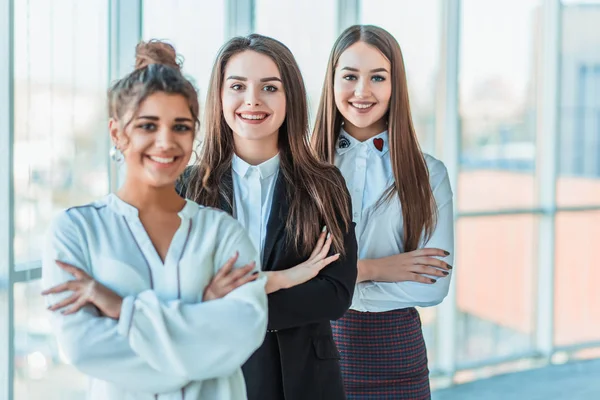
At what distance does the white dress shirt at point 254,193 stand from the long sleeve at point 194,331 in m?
0.61

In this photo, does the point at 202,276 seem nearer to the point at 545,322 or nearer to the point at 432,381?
the point at 432,381

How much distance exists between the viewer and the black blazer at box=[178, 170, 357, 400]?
185cm

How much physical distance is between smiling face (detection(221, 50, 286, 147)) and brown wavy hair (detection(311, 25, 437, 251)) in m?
0.64

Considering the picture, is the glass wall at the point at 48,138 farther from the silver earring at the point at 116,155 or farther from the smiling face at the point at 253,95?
the silver earring at the point at 116,155

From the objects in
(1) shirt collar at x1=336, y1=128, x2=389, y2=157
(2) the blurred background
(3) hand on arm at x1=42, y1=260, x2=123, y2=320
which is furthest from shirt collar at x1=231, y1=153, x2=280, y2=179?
(2) the blurred background

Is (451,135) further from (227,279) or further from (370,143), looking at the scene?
(227,279)

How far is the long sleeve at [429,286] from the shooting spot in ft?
8.07

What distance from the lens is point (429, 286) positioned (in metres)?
2.50

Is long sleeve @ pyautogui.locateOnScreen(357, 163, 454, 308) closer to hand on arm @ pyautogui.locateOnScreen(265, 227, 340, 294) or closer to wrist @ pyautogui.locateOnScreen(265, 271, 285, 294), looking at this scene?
hand on arm @ pyautogui.locateOnScreen(265, 227, 340, 294)

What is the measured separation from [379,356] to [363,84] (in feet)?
2.87

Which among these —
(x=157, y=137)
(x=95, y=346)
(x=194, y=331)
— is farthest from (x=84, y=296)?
(x=157, y=137)

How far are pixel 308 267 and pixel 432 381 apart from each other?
3.62 meters

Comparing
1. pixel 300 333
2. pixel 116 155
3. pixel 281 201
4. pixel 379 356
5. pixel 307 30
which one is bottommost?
pixel 379 356

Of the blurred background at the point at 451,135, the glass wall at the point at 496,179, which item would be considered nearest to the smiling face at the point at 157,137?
the blurred background at the point at 451,135
